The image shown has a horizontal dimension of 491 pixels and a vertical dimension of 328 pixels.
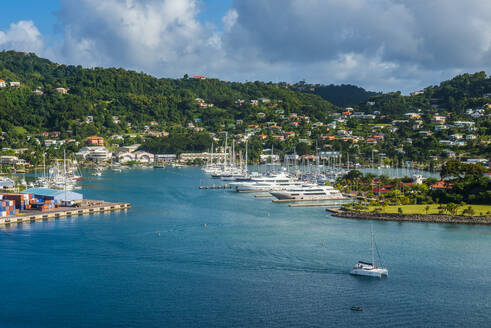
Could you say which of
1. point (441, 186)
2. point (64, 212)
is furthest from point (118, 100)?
point (441, 186)

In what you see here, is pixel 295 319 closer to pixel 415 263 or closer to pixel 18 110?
pixel 415 263

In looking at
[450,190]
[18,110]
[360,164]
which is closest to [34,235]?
[450,190]

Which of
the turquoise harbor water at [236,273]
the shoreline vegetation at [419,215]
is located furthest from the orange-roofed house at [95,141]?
the shoreline vegetation at [419,215]

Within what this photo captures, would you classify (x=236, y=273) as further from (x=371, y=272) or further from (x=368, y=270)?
(x=371, y=272)

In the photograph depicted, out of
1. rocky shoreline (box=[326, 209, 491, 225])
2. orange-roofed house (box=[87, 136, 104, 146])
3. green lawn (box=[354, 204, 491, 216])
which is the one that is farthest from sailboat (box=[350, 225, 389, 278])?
orange-roofed house (box=[87, 136, 104, 146])

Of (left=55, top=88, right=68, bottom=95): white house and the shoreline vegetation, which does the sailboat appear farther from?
(left=55, top=88, right=68, bottom=95): white house

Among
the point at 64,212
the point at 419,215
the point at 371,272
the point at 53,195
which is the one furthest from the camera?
the point at 53,195
